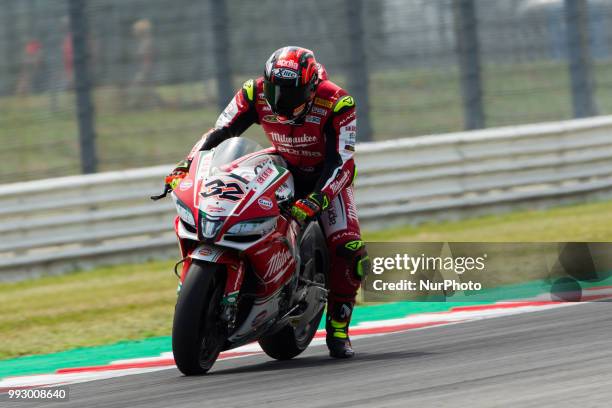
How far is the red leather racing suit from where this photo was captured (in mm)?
7094

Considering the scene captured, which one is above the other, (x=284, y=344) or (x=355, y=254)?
(x=355, y=254)

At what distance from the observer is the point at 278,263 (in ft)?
21.5

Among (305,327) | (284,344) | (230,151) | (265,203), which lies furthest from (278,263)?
(305,327)

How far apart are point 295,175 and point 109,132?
5732mm

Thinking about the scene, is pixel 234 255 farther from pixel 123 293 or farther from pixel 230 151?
pixel 123 293

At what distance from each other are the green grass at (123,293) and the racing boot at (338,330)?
196 centimetres

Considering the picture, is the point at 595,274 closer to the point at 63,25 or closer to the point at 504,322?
the point at 504,322

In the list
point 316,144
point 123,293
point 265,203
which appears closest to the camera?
point 265,203

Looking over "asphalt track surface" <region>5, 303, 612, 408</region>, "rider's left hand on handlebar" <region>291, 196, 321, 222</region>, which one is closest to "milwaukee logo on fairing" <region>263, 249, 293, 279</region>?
"rider's left hand on handlebar" <region>291, 196, 321, 222</region>

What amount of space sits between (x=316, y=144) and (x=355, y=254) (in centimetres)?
74

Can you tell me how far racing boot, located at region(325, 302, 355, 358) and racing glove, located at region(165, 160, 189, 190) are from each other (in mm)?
1290

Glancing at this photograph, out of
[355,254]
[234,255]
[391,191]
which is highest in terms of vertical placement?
[234,255]

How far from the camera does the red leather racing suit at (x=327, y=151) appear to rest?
7.09m

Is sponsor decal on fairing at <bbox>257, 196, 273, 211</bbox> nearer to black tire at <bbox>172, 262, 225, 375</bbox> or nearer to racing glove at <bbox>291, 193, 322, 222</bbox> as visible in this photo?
racing glove at <bbox>291, 193, 322, 222</bbox>
